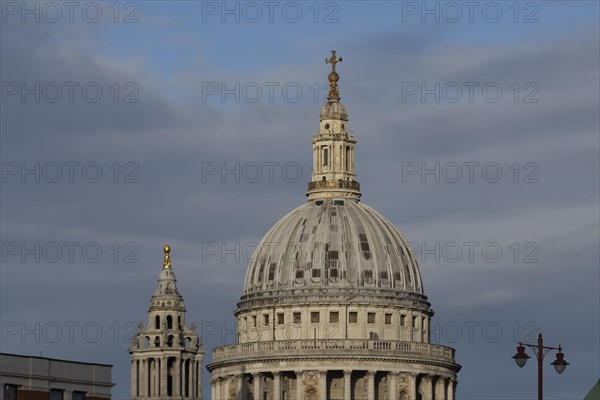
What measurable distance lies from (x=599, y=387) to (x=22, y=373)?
33.3m

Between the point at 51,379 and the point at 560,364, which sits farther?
the point at 51,379

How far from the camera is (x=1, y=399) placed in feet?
625

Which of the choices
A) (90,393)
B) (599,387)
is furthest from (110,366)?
(599,387)

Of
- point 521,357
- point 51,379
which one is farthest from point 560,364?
point 51,379

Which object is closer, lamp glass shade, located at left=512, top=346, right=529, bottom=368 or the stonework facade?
lamp glass shade, located at left=512, top=346, right=529, bottom=368

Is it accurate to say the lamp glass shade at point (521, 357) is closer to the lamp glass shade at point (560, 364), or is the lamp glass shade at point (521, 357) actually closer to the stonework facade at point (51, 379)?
the lamp glass shade at point (560, 364)

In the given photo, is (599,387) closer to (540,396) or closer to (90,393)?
(540,396)

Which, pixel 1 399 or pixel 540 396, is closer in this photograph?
pixel 540 396

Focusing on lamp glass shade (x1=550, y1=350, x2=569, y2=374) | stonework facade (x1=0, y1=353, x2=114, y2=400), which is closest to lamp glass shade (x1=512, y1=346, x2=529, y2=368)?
lamp glass shade (x1=550, y1=350, x2=569, y2=374)

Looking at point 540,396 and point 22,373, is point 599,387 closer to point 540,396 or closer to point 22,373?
point 540,396

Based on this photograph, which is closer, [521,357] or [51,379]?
[521,357]

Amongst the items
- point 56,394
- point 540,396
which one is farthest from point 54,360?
point 540,396

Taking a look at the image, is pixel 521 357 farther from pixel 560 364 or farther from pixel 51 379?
pixel 51 379

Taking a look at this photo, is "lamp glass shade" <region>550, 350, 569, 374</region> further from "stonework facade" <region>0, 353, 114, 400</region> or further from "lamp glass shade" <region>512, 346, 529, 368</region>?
"stonework facade" <region>0, 353, 114, 400</region>
